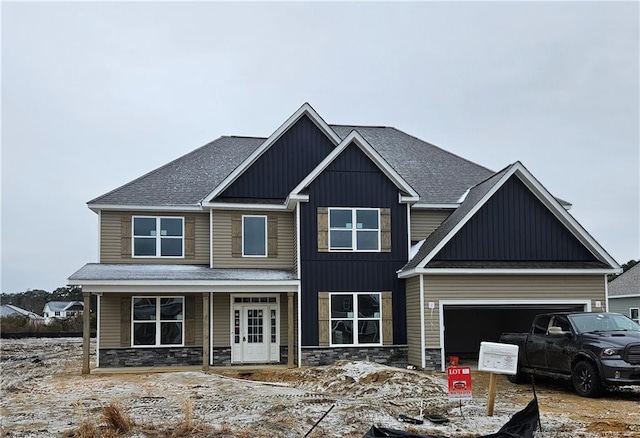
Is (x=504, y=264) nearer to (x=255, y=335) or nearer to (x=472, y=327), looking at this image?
(x=472, y=327)

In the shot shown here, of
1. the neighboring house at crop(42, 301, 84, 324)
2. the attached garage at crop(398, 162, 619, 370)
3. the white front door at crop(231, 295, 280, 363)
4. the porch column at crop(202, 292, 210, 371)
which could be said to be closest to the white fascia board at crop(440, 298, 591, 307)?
the attached garage at crop(398, 162, 619, 370)

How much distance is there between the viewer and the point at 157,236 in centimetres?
2227

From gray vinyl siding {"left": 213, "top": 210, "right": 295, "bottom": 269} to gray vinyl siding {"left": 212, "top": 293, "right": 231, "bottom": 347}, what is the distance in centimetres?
103

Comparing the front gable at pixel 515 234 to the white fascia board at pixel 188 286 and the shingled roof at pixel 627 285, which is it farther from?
the shingled roof at pixel 627 285

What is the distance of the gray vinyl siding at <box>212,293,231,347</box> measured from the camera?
21.4m

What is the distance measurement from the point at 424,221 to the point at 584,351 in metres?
9.28

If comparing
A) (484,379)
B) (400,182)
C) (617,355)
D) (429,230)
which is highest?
(400,182)

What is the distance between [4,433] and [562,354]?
36.1ft

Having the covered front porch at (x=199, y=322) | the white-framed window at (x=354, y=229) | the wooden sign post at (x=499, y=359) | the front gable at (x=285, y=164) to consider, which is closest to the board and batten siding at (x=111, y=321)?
the covered front porch at (x=199, y=322)

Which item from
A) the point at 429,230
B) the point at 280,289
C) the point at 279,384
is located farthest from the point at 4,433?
the point at 429,230

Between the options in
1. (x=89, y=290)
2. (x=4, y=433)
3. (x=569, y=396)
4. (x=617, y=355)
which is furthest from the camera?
(x=89, y=290)

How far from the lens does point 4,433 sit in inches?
416

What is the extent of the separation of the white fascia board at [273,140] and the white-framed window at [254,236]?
49.7 inches

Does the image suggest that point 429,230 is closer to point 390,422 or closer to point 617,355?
point 617,355
